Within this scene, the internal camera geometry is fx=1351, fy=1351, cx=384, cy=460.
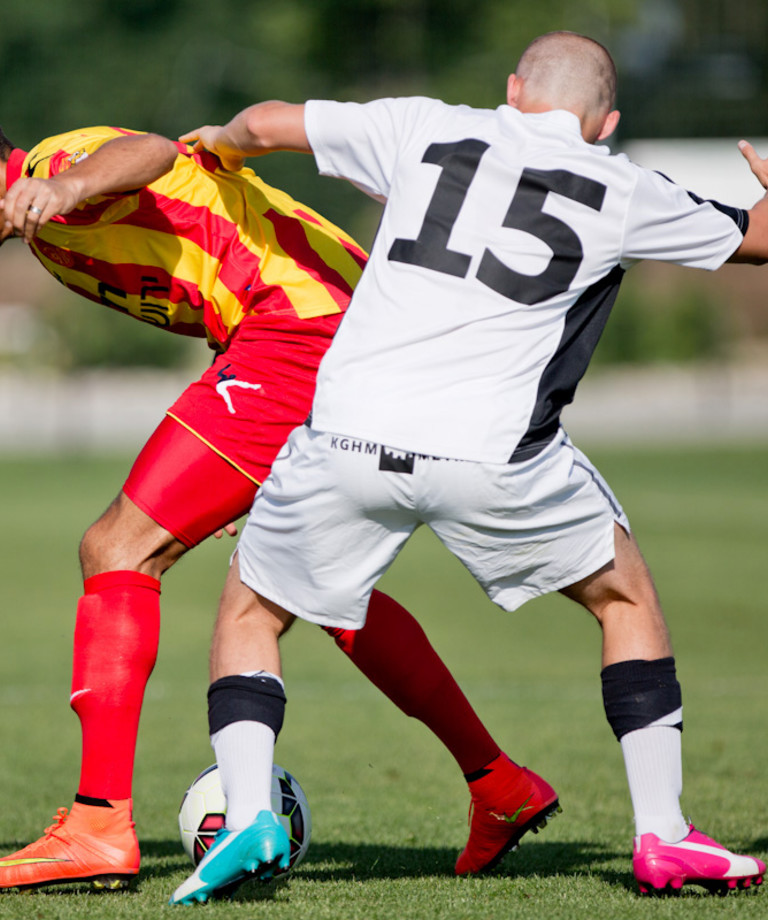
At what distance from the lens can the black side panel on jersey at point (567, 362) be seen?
128 inches

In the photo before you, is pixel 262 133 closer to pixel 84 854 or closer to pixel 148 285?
pixel 148 285

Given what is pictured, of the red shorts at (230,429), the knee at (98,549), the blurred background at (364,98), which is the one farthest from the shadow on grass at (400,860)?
the blurred background at (364,98)

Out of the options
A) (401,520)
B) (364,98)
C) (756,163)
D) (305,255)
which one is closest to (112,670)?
(401,520)

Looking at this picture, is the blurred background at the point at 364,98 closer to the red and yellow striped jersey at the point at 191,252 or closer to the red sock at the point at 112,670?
the red and yellow striped jersey at the point at 191,252

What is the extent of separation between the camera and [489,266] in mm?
3215

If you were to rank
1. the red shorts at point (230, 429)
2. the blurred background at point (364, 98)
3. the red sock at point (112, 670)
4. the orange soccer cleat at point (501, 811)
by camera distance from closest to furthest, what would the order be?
the red sock at point (112, 670)
the red shorts at point (230, 429)
the orange soccer cleat at point (501, 811)
the blurred background at point (364, 98)

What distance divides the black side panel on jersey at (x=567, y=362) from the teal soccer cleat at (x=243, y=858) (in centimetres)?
105

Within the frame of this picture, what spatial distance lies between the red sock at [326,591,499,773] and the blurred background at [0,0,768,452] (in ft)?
100

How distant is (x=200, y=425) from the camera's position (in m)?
3.78

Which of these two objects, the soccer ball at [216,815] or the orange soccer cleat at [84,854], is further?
the soccer ball at [216,815]

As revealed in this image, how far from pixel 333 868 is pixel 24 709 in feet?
12.0

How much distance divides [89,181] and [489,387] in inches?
47.6

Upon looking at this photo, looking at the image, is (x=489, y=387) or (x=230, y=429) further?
(x=230, y=429)

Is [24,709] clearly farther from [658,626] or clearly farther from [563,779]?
[658,626]
